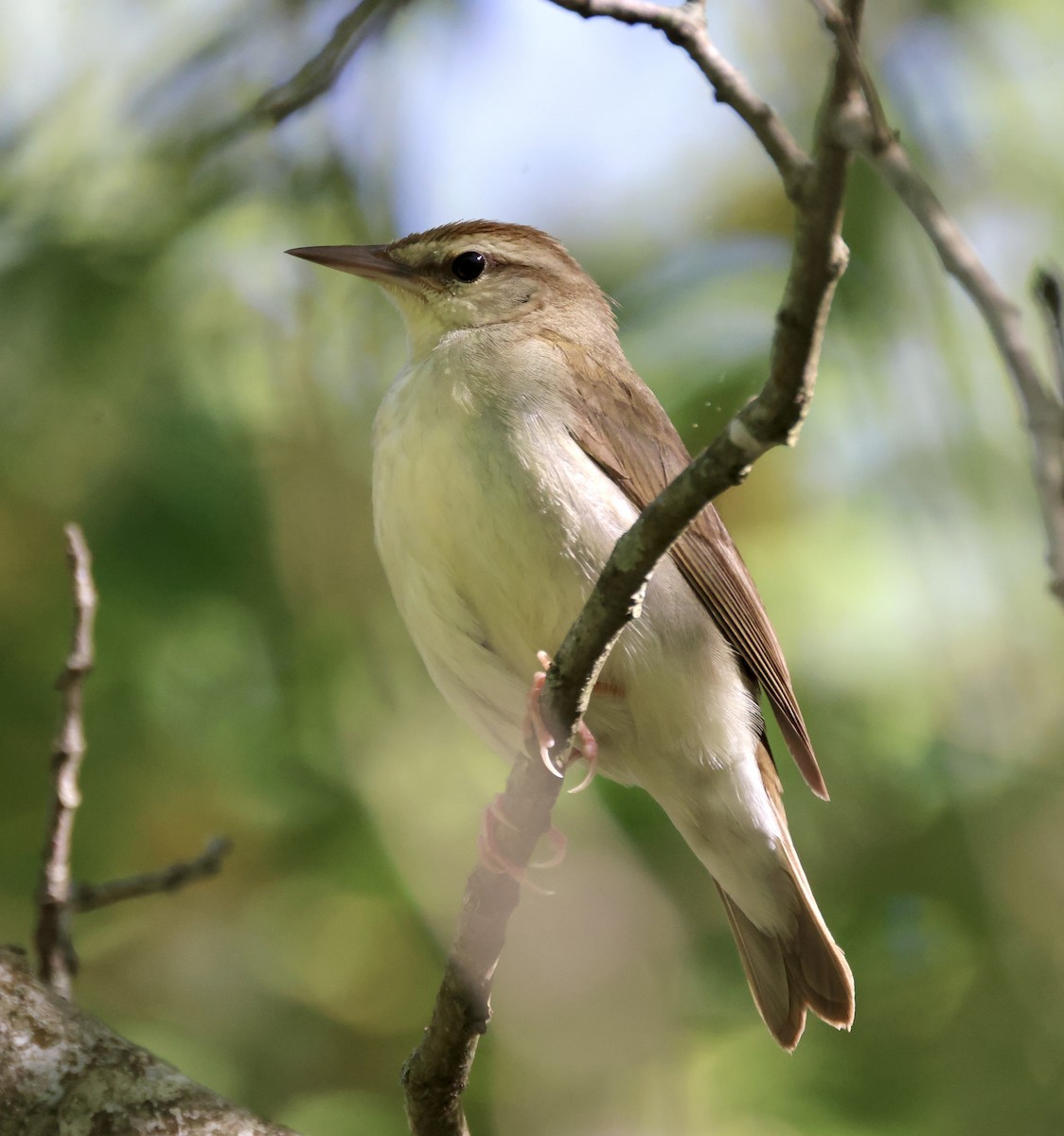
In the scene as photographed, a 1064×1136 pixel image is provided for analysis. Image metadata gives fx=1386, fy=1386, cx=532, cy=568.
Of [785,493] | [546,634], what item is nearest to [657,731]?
[546,634]

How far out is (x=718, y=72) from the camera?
2145 mm

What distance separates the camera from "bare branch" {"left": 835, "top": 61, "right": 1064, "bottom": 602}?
1.43 meters

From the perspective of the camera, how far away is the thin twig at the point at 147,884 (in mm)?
3814

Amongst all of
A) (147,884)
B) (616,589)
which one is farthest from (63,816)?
(616,589)

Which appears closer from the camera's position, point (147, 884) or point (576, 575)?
point (576, 575)

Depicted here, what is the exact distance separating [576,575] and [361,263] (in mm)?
1517

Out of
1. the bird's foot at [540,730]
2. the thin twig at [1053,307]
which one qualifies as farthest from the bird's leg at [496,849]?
the thin twig at [1053,307]

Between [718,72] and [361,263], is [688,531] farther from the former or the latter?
[718,72]

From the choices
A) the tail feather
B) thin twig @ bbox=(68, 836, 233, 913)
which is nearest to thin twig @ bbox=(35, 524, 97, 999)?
thin twig @ bbox=(68, 836, 233, 913)

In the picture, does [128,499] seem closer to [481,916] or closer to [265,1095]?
[265,1095]

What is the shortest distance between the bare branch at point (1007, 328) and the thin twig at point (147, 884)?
115 inches

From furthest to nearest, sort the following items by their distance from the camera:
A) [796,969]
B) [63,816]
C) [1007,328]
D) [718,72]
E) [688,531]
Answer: [796,969], [688,531], [63,816], [718,72], [1007,328]

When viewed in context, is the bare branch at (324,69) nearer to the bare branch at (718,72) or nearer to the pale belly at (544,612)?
the pale belly at (544,612)

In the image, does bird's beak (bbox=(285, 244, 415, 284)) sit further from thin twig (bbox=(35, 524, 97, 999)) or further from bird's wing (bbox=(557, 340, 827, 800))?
thin twig (bbox=(35, 524, 97, 999))
